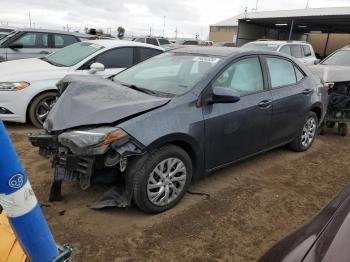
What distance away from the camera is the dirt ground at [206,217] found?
298cm

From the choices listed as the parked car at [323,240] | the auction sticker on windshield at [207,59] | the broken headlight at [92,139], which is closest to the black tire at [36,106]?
the auction sticker on windshield at [207,59]

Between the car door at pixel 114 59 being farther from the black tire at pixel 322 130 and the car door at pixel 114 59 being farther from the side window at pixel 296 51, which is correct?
the side window at pixel 296 51

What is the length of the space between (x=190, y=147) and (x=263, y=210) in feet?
3.39

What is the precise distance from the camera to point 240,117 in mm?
4016

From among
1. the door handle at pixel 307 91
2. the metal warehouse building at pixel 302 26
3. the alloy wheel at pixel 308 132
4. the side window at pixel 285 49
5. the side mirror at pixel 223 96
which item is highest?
the metal warehouse building at pixel 302 26

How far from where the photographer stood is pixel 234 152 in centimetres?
410

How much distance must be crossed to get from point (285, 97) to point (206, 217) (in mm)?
2132

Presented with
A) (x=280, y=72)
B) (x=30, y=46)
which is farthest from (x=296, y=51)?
(x=30, y=46)

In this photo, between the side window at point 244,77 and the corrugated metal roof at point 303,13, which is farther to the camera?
the corrugated metal roof at point 303,13

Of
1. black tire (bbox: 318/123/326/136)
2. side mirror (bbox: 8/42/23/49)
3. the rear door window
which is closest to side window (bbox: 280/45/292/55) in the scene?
black tire (bbox: 318/123/326/136)

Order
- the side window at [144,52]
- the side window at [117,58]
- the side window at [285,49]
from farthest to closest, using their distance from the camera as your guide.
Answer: the side window at [285,49] → the side window at [144,52] → the side window at [117,58]

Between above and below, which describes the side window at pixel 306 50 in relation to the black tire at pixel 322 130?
above

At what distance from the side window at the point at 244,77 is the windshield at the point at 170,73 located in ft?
0.64

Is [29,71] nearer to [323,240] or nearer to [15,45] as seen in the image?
[15,45]
